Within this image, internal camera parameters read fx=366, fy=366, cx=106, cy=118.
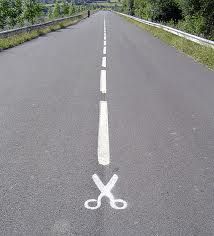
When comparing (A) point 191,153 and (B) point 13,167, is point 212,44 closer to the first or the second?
(A) point 191,153

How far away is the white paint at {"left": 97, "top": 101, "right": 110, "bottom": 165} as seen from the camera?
5050mm

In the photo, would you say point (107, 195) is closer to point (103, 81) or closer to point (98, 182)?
point (98, 182)

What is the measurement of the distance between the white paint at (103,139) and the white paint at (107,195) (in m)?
0.50

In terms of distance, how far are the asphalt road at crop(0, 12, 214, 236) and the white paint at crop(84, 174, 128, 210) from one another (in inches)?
1.7

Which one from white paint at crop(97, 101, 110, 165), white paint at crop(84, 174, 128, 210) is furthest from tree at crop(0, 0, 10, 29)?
white paint at crop(84, 174, 128, 210)

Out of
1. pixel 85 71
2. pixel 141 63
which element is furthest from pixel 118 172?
pixel 141 63

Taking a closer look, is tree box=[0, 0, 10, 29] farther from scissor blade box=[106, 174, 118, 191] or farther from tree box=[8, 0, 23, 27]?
scissor blade box=[106, 174, 118, 191]

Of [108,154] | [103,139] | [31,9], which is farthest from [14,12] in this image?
[108,154]

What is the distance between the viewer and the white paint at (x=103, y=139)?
5.05 meters

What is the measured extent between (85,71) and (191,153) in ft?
24.2

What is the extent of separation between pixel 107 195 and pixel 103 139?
1.83 meters

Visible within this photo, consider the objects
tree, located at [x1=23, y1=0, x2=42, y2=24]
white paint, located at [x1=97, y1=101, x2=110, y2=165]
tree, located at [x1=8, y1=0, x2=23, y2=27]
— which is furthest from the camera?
tree, located at [x1=8, y1=0, x2=23, y2=27]

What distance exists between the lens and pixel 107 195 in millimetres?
4051

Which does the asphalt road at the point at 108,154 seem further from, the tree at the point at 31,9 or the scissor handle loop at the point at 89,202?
the tree at the point at 31,9
